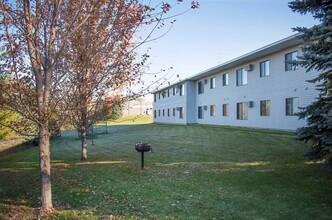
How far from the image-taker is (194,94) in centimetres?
2931

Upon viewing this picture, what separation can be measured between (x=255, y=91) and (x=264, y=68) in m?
1.63

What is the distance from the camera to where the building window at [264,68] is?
1778 centimetres

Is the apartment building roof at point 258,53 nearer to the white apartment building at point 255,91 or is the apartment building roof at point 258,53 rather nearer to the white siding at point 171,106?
the white apartment building at point 255,91

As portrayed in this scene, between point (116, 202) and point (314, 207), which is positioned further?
point (116, 202)

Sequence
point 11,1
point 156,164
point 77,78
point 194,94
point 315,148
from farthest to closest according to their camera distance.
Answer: point 194,94 → point 156,164 → point 315,148 → point 77,78 → point 11,1

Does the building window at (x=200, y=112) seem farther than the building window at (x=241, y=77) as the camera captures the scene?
Yes

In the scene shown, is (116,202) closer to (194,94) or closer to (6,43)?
(6,43)

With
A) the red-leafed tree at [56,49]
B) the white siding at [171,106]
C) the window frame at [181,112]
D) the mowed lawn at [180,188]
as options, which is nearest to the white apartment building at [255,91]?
the white siding at [171,106]

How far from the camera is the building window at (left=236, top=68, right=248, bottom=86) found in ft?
66.5

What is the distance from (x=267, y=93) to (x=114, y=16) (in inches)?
587

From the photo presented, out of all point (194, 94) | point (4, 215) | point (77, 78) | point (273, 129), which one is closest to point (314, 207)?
point (77, 78)

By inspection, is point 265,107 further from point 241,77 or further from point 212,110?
point 212,110

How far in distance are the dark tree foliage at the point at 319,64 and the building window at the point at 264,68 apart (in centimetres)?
1162

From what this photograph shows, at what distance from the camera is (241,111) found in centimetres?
2091
